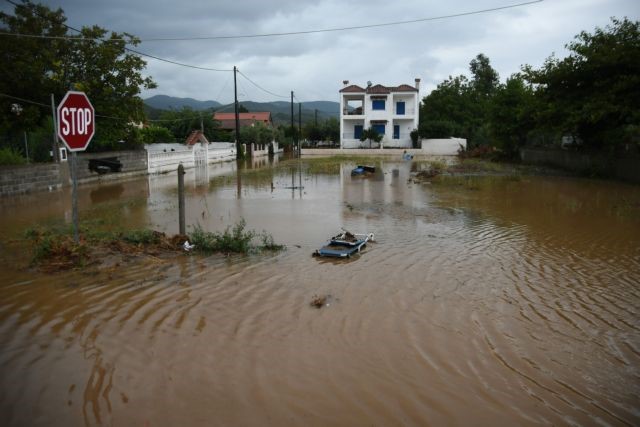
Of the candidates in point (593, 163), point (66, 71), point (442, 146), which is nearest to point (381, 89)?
point (442, 146)

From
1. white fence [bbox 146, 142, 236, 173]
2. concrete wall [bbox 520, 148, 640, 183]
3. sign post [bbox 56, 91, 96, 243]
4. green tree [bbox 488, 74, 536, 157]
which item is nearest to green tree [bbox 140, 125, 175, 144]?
white fence [bbox 146, 142, 236, 173]

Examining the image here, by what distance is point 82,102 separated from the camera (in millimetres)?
7074

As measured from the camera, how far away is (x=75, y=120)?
23.0ft

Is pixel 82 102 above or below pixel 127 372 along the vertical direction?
above

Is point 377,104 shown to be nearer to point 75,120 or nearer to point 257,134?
point 257,134

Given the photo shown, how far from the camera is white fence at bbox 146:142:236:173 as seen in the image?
30172 millimetres


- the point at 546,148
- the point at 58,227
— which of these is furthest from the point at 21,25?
the point at 546,148

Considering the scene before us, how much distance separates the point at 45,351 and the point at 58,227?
23.1ft

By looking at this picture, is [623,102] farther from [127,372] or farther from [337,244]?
[127,372]

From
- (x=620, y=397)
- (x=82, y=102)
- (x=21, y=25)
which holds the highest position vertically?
(x=21, y=25)

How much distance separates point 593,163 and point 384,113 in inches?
1303

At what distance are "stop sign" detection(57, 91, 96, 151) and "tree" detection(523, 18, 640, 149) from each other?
1870cm

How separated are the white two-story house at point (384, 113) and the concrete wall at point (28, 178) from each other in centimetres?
3809

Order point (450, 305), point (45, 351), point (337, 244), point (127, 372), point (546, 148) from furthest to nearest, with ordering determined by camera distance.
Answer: point (546, 148)
point (337, 244)
point (450, 305)
point (45, 351)
point (127, 372)
